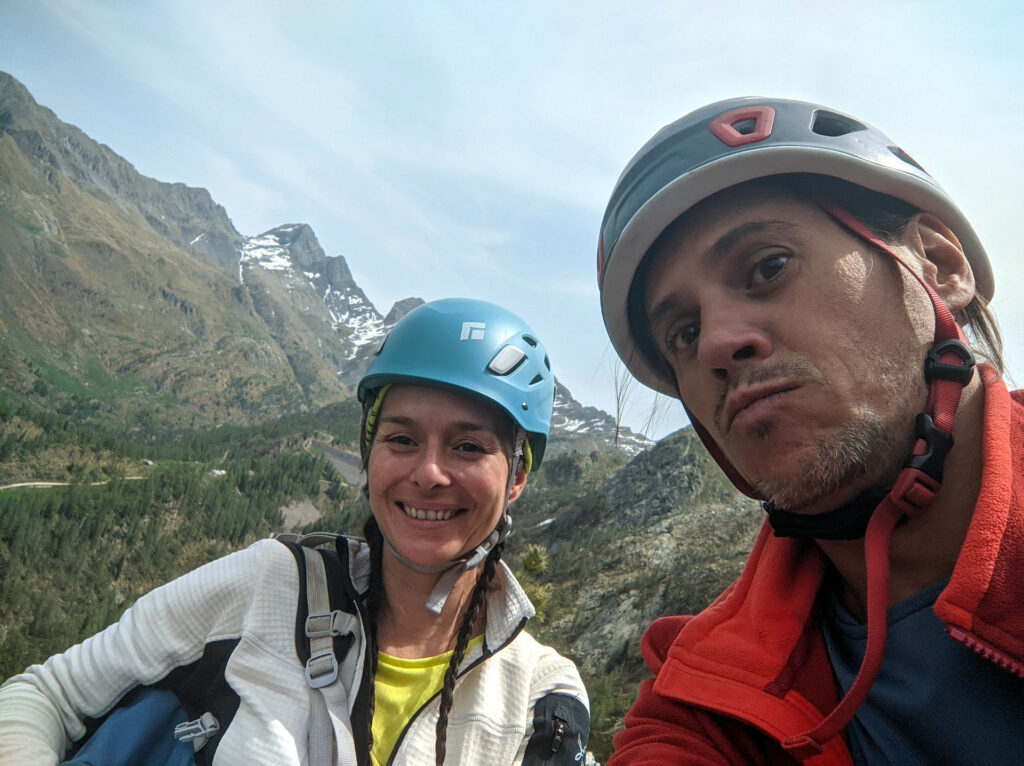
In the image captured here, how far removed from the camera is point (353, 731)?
2.74 meters

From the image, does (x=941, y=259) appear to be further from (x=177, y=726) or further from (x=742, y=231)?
(x=177, y=726)

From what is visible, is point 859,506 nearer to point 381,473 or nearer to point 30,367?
point 381,473

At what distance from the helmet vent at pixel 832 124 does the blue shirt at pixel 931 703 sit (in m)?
2.12

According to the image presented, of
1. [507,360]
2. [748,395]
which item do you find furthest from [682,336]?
[507,360]

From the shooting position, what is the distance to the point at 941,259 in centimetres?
247

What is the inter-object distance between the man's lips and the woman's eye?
467 millimetres

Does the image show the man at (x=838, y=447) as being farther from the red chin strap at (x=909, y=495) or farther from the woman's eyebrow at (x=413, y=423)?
the woman's eyebrow at (x=413, y=423)

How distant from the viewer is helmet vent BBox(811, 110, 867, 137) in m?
2.70

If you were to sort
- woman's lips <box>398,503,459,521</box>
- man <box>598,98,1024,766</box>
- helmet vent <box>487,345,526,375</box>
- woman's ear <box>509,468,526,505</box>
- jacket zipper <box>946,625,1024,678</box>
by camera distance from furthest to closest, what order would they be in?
woman's ear <box>509,468,526,505</box>
helmet vent <box>487,345,526,375</box>
woman's lips <box>398,503,459,521</box>
man <box>598,98,1024,766</box>
jacket zipper <box>946,625,1024,678</box>

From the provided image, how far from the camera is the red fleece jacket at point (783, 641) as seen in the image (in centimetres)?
161

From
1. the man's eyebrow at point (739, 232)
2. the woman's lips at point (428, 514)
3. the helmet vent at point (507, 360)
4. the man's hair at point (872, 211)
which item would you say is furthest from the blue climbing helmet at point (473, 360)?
the man's eyebrow at point (739, 232)

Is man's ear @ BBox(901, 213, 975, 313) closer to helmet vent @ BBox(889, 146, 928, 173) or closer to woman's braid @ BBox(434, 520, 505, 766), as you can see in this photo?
helmet vent @ BBox(889, 146, 928, 173)

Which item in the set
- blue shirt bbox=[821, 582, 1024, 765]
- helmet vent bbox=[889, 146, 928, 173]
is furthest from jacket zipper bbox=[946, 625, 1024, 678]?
helmet vent bbox=[889, 146, 928, 173]

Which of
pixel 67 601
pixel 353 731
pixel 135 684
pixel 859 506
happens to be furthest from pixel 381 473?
pixel 67 601
